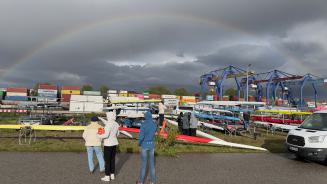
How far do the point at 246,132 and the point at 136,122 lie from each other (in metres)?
7.90

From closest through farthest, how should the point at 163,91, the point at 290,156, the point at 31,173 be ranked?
the point at 31,173 → the point at 290,156 → the point at 163,91

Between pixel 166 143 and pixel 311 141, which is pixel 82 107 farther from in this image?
pixel 311 141

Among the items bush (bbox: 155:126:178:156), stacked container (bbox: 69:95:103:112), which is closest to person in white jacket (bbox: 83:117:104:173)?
bush (bbox: 155:126:178:156)

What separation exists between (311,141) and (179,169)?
486cm

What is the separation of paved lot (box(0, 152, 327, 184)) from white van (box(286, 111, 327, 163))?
44 centimetres

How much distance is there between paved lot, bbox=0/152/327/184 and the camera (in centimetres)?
726

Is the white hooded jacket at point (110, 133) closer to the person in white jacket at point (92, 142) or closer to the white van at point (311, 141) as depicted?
the person in white jacket at point (92, 142)

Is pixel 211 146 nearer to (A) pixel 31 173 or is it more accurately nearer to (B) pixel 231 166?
(B) pixel 231 166

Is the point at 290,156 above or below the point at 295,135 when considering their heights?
below

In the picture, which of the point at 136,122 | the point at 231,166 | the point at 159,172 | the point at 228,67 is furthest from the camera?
the point at 228,67

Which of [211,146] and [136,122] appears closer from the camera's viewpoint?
[211,146]

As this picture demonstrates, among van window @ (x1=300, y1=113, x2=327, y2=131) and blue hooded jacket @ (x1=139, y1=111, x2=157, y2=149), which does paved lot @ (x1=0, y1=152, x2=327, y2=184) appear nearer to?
blue hooded jacket @ (x1=139, y1=111, x2=157, y2=149)

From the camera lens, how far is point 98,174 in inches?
300

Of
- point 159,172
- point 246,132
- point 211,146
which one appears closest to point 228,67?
point 246,132
